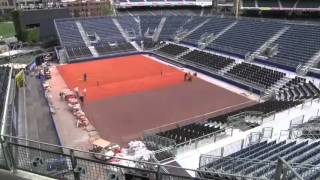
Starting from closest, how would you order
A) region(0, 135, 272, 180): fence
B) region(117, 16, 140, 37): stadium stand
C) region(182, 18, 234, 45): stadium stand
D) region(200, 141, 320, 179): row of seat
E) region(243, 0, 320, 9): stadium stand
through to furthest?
region(0, 135, 272, 180): fence < region(200, 141, 320, 179): row of seat < region(182, 18, 234, 45): stadium stand < region(117, 16, 140, 37): stadium stand < region(243, 0, 320, 9): stadium stand

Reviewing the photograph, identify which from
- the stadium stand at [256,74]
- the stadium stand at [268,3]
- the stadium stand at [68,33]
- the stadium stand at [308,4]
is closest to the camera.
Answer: the stadium stand at [256,74]

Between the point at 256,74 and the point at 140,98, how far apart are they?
1186 centimetres

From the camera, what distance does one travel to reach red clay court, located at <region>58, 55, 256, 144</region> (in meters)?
22.5

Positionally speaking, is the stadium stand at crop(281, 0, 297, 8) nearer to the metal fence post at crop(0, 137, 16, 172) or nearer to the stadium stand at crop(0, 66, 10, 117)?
the stadium stand at crop(0, 66, 10, 117)

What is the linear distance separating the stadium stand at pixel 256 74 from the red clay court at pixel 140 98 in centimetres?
306

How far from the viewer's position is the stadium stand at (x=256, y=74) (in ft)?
95.9

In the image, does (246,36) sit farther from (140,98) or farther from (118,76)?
(140,98)

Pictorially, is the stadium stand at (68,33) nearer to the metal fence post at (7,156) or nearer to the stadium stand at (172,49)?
the stadium stand at (172,49)

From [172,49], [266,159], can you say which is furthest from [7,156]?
[172,49]

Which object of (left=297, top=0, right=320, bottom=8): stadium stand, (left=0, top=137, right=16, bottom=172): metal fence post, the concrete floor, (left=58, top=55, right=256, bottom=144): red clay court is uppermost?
(left=297, top=0, right=320, bottom=8): stadium stand

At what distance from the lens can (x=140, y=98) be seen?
28.1 m

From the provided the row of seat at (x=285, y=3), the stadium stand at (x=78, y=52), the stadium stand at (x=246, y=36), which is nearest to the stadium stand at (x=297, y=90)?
the stadium stand at (x=246, y=36)

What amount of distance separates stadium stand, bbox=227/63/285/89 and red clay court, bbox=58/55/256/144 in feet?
10.0

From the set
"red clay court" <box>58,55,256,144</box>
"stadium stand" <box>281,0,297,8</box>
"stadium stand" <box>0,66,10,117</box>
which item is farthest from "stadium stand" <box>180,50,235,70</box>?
"stadium stand" <box>281,0,297,8</box>
